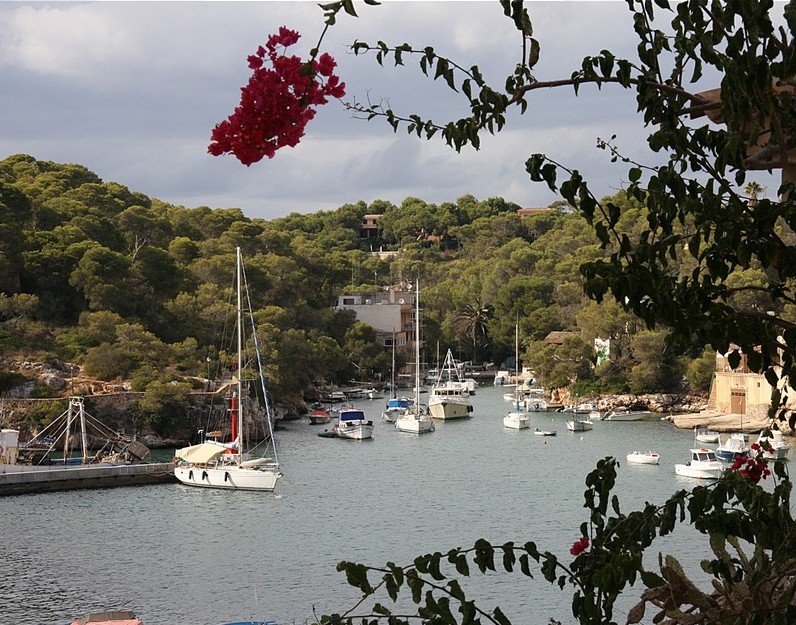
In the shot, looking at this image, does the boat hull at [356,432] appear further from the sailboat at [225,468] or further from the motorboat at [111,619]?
the motorboat at [111,619]

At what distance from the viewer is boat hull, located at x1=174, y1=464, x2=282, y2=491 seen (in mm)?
29109

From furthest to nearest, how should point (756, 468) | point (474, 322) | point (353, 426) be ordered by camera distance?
point (474, 322)
point (353, 426)
point (756, 468)

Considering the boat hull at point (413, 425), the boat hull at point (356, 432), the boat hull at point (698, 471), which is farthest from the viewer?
the boat hull at point (413, 425)

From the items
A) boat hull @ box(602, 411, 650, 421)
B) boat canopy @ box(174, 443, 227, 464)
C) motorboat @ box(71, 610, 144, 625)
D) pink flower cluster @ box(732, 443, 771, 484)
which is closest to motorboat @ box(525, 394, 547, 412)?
boat hull @ box(602, 411, 650, 421)

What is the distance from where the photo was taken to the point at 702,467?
98.6 feet

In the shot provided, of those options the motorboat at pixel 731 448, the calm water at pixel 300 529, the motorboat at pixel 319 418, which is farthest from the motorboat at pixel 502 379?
the motorboat at pixel 731 448

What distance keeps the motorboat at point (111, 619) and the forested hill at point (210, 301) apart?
17615 millimetres

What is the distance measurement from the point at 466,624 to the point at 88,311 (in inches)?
1662

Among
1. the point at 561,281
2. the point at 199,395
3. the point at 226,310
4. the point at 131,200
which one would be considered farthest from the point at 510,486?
the point at 561,281

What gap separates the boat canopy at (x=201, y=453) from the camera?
98.8 ft

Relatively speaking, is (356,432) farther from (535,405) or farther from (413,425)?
(535,405)

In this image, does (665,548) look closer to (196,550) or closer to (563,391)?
(196,550)

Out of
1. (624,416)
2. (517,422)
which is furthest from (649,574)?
(624,416)

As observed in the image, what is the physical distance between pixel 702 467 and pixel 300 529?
427 inches
